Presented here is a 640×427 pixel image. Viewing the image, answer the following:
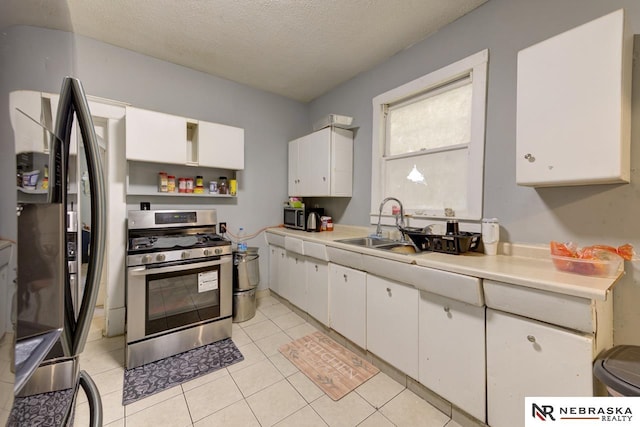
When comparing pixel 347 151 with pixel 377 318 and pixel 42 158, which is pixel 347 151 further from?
pixel 42 158

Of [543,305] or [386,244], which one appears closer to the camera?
[543,305]

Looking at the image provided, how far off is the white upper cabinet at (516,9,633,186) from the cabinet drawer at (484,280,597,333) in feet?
2.03

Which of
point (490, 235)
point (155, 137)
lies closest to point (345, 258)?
point (490, 235)

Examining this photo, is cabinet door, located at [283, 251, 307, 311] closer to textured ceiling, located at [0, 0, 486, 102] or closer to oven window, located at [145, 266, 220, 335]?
oven window, located at [145, 266, 220, 335]

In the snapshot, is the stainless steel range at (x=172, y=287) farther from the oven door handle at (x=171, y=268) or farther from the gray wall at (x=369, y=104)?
the gray wall at (x=369, y=104)

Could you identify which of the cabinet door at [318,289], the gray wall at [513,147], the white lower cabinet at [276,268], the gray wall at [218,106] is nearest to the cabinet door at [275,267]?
the white lower cabinet at [276,268]

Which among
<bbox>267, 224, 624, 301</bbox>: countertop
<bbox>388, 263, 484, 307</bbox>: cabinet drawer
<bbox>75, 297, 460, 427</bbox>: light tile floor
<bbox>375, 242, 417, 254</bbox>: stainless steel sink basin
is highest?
<bbox>267, 224, 624, 301</bbox>: countertop

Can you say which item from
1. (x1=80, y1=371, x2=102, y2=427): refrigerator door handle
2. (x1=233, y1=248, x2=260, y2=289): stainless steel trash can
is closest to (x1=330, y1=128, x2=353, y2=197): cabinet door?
(x1=233, y1=248, x2=260, y2=289): stainless steel trash can

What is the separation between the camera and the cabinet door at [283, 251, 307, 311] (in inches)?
100

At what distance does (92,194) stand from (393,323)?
171cm

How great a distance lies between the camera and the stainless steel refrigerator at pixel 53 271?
460mm

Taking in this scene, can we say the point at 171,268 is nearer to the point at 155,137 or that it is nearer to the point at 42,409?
the point at 155,137

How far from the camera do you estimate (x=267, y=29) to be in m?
2.09

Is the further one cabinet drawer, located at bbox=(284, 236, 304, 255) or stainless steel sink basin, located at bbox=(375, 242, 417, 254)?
cabinet drawer, located at bbox=(284, 236, 304, 255)
